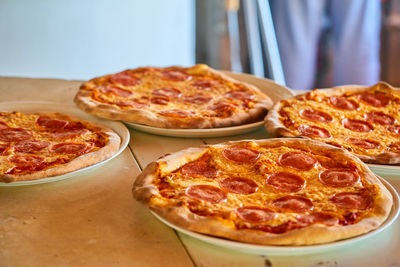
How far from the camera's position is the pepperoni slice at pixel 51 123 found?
2.79m

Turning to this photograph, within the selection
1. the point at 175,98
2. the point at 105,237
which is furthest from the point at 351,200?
the point at 175,98

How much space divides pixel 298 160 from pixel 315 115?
29.2 inches

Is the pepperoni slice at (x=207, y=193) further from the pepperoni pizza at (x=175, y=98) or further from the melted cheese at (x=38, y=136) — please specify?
the pepperoni pizza at (x=175, y=98)

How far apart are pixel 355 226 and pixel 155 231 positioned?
2.18 ft

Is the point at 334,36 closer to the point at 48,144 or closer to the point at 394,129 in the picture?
the point at 394,129

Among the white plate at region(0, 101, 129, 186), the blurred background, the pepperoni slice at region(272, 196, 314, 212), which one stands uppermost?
the pepperoni slice at region(272, 196, 314, 212)

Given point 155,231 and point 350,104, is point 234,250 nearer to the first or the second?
point 155,231

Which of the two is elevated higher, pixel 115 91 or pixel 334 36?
pixel 115 91

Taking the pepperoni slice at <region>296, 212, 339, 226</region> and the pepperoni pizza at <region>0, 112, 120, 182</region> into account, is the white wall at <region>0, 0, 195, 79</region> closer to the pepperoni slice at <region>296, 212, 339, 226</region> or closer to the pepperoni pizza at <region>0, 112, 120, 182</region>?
the pepperoni pizza at <region>0, 112, 120, 182</region>

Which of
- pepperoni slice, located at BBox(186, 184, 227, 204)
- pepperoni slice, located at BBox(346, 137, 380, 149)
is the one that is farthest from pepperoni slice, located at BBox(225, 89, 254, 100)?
pepperoni slice, located at BBox(186, 184, 227, 204)

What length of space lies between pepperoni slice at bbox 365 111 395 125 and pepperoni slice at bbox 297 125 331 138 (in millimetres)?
372

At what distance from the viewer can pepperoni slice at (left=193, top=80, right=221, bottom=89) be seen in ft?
11.4

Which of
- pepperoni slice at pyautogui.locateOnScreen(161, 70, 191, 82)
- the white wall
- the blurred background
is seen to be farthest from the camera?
the blurred background

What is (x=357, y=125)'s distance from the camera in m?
2.92
